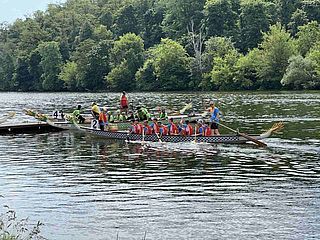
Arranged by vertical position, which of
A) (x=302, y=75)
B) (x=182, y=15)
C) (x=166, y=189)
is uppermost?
(x=182, y=15)

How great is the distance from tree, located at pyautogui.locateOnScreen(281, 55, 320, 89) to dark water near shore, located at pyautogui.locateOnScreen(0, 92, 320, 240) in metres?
69.3

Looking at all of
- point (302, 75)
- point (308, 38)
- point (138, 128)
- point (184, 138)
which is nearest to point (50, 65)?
point (308, 38)

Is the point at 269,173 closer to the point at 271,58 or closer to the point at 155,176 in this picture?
the point at 155,176

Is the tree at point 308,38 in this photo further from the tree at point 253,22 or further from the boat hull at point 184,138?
the boat hull at point 184,138

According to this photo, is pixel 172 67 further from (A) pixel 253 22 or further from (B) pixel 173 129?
(B) pixel 173 129

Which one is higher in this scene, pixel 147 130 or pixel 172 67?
pixel 172 67

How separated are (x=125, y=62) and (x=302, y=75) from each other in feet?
151

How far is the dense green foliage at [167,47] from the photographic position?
120 m

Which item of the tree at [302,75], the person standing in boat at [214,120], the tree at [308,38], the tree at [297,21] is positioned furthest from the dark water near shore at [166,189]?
the tree at [297,21]

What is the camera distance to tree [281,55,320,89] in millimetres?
107312

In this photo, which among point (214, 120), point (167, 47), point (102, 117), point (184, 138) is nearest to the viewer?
point (184, 138)

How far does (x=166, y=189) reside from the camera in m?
24.4

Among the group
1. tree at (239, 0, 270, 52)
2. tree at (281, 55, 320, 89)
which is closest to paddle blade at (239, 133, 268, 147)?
tree at (281, 55, 320, 89)

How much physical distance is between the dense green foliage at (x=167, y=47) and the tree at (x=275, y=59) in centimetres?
18
